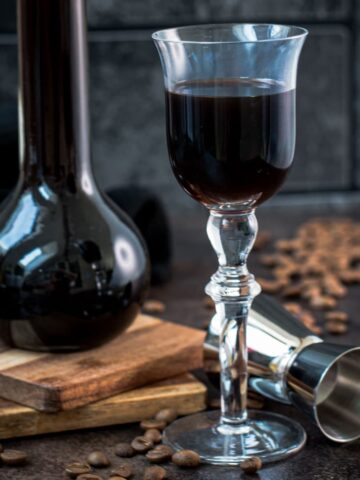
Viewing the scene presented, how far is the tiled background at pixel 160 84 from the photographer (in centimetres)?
253

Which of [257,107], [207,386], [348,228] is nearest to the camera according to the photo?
[257,107]

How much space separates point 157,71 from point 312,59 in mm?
369

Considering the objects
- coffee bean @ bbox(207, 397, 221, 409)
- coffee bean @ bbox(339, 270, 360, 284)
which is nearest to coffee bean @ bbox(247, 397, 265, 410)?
coffee bean @ bbox(207, 397, 221, 409)

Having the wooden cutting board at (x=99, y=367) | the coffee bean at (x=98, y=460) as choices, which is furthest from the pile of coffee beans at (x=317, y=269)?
the coffee bean at (x=98, y=460)

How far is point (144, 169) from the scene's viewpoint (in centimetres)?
263

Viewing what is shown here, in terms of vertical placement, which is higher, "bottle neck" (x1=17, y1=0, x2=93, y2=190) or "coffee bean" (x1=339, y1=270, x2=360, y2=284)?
"bottle neck" (x1=17, y1=0, x2=93, y2=190)

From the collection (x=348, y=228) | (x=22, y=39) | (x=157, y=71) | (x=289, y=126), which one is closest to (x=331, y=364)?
(x=289, y=126)

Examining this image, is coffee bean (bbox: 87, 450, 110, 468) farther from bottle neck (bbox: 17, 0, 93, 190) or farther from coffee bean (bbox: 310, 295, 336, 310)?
coffee bean (bbox: 310, 295, 336, 310)

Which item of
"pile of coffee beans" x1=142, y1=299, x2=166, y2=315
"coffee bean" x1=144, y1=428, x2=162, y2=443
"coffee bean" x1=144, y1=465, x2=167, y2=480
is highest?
"coffee bean" x1=144, y1=465, x2=167, y2=480

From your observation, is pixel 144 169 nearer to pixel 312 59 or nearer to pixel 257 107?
pixel 312 59

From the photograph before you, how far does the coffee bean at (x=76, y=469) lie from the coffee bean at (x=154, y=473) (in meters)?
0.06

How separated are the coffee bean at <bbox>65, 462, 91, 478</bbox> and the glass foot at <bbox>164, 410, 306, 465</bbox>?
0.35 feet

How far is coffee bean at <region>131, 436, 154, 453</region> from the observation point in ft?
3.53

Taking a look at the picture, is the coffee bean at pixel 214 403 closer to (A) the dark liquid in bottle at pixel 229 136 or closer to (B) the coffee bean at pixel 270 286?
(A) the dark liquid in bottle at pixel 229 136
